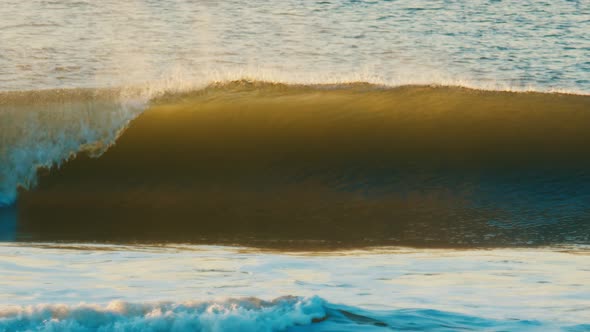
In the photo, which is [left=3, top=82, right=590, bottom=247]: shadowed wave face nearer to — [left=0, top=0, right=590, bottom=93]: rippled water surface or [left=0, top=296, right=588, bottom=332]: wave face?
[left=0, top=0, right=590, bottom=93]: rippled water surface

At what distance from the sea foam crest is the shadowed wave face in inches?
108

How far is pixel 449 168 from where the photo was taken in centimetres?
862

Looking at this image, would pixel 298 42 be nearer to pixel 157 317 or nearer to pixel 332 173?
pixel 332 173

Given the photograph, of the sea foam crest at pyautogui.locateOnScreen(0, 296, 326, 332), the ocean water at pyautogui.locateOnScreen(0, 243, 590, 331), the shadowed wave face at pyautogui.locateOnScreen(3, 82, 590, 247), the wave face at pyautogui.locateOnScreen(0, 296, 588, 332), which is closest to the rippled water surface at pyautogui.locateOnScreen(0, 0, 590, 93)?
the shadowed wave face at pyautogui.locateOnScreen(3, 82, 590, 247)

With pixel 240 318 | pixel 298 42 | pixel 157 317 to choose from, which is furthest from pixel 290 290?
pixel 298 42

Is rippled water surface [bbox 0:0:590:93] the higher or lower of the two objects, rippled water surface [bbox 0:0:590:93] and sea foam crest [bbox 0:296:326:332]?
the lower

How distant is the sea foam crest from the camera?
370cm

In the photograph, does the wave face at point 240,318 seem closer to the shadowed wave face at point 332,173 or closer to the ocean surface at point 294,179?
the ocean surface at point 294,179

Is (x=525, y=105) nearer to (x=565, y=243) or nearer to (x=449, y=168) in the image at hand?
(x=449, y=168)

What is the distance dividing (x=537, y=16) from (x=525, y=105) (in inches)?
245

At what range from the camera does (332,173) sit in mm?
8523

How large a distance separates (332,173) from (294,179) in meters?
0.30

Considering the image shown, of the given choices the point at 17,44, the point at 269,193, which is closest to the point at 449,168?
the point at 269,193

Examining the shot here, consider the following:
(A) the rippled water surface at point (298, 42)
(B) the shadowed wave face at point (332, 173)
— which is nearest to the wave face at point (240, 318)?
(B) the shadowed wave face at point (332, 173)
